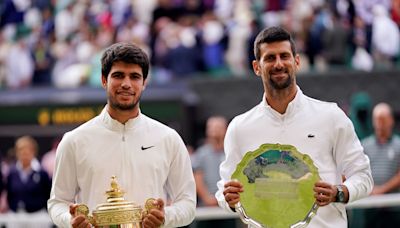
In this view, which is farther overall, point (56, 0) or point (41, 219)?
point (56, 0)

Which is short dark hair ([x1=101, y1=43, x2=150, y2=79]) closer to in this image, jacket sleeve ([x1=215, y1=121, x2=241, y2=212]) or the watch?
jacket sleeve ([x1=215, y1=121, x2=241, y2=212])

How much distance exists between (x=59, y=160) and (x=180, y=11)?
15130 mm

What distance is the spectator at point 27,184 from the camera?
535 inches

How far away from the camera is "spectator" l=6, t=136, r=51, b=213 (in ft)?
44.6

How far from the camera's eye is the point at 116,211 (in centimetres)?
700

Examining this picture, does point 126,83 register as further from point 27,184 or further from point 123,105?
point 27,184

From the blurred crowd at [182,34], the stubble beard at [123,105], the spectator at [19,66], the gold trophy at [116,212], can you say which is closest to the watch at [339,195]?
the gold trophy at [116,212]

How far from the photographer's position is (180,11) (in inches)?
886

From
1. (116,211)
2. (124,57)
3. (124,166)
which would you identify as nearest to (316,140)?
(124,166)

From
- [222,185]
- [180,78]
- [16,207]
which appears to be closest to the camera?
[222,185]

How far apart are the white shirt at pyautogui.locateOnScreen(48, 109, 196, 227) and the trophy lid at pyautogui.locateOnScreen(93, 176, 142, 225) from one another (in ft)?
0.84

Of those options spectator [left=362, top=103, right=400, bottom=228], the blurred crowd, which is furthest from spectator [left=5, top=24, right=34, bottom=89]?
spectator [left=362, top=103, right=400, bottom=228]

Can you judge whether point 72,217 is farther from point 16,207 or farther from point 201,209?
point 16,207

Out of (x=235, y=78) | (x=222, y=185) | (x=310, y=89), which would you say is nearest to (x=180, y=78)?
(x=235, y=78)
